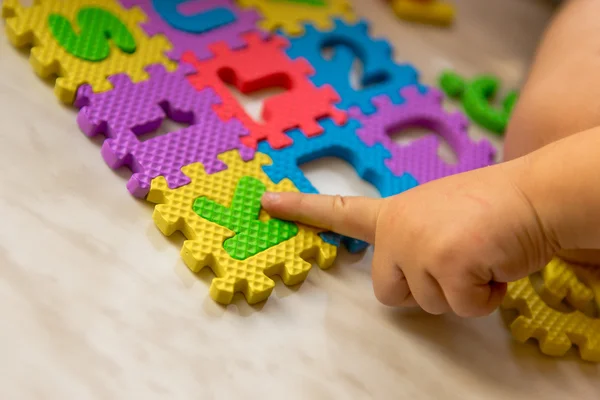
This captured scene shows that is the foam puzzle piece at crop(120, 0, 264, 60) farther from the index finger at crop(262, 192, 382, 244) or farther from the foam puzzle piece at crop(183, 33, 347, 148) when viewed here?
the index finger at crop(262, 192, 382, 244)

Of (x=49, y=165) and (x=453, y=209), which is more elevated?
(x=453, y=209)

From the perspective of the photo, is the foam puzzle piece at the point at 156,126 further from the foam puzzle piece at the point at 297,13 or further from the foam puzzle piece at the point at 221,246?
the foam puzzle piece at the point at 297,13

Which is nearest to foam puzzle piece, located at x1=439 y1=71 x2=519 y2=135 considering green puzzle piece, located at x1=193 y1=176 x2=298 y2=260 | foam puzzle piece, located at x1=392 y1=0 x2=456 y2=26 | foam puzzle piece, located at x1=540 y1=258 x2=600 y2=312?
foam puzzle piece, located at x1=392 y1=0 x2=456 y2=26

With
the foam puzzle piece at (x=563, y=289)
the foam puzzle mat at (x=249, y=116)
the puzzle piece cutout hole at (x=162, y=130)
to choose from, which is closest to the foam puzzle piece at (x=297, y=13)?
the foam puzzle mat at (x=249, y=116)

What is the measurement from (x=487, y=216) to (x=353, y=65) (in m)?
0.42

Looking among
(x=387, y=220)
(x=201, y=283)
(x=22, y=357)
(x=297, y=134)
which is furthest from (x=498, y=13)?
(x=22, y=357)

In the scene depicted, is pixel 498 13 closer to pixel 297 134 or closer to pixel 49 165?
pixel 297 134

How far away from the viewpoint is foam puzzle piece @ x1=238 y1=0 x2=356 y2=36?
89 centimetres

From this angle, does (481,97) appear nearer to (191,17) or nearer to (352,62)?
(352,62)

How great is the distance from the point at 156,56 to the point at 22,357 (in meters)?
0.40

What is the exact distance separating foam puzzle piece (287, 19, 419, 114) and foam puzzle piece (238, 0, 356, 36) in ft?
0.05

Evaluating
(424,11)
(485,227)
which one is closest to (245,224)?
(485,227)

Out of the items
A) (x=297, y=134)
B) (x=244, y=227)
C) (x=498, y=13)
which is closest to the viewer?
(x=244, y=227)

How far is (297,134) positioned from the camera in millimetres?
773
